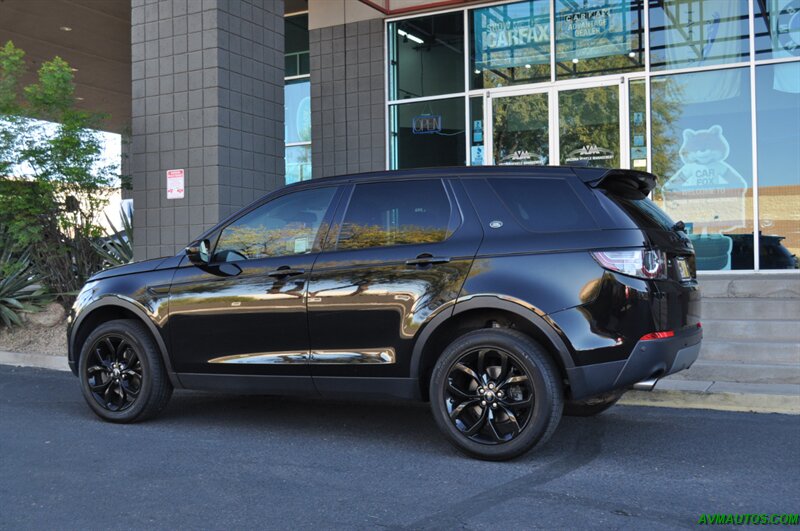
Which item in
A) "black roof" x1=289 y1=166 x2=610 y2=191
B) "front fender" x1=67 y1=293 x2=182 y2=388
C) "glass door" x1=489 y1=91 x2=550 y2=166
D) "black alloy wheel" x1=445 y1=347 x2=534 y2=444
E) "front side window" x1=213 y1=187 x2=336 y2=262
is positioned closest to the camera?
"black alloy wheel" x1=445 y1=347 x2=534 y2=444

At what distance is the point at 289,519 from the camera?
3.83 m

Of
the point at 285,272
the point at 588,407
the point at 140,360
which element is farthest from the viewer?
the point at 140,360

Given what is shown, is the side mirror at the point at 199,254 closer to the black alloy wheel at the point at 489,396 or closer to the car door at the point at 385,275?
the car door at the point at 385,275

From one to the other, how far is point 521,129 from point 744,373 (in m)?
6.02

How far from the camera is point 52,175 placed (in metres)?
9.93

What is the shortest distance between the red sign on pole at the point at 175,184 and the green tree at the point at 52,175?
0.94 metres

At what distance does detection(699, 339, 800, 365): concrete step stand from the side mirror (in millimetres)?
4863

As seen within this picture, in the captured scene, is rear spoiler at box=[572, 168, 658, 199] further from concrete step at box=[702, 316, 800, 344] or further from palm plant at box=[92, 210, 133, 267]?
palm plant at box=[92, 210, 133, 267]

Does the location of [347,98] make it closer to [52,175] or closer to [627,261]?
[52,175]

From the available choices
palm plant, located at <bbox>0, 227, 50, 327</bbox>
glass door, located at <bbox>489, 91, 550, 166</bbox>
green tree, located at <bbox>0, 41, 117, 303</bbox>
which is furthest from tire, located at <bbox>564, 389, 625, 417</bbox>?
palm plant, located at <bbox>0, 227, 50, 327</bbox>

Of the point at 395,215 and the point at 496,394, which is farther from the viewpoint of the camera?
the point at 395,215

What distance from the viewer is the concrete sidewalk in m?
6.15

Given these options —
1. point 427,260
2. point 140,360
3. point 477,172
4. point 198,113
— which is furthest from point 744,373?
point 198,113

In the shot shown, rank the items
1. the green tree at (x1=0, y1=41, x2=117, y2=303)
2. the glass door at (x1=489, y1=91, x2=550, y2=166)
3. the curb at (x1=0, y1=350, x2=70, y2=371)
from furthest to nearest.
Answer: the glass door at (x1=489, y1=91, x2=550, y2=166)
the green tree at (x1=0, y1=41, x2=117, y2=303)
the curb at (x1=0, y1=350, x2=70, y2=371)
